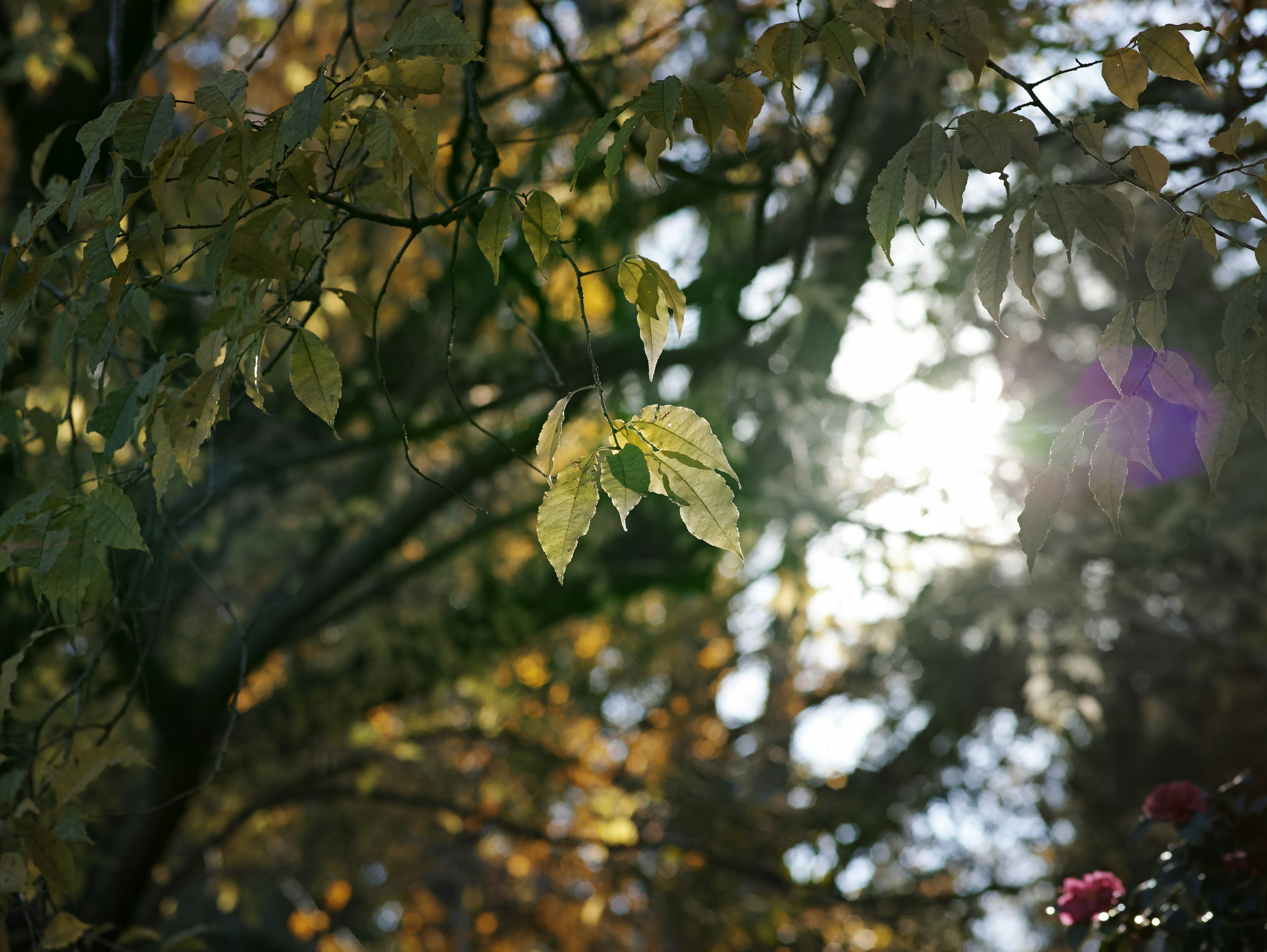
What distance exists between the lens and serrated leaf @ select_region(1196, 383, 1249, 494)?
88 cm

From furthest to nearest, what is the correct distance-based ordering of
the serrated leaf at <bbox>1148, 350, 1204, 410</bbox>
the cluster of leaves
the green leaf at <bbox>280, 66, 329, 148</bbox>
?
the cluster of leaves
the serrated leaf at <bbox>1148, 350, 1204, 410</bbox>
the green leaf at <bbox>280, 66, 329, 148</bbox>

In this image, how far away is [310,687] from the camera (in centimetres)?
498

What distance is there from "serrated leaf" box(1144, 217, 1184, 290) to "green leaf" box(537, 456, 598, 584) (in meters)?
0.62

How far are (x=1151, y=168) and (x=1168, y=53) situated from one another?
16 cm

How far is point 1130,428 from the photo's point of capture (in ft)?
2.95

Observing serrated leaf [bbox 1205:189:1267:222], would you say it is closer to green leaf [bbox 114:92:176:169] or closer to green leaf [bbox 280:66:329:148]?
green leaf [bbox 280:66:329:148]

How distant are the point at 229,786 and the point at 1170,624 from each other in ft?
18.0

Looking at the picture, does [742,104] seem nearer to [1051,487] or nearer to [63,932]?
[1051,487]

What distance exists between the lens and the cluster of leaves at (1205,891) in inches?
55.4

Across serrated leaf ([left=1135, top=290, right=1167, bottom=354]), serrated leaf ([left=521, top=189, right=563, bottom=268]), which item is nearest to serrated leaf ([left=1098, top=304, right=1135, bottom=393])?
serrated leaf ([left=1135, top=290, right=1167, bottom=354])

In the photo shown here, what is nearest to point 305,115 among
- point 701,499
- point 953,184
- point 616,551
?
point 701,499

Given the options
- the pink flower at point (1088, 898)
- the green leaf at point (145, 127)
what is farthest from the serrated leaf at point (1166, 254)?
the pink flower at point (1088, 898)

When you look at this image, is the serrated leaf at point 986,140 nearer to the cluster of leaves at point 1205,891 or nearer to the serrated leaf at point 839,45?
the serrated leaf at point 839,45

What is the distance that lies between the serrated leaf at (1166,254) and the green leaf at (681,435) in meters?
0.49
